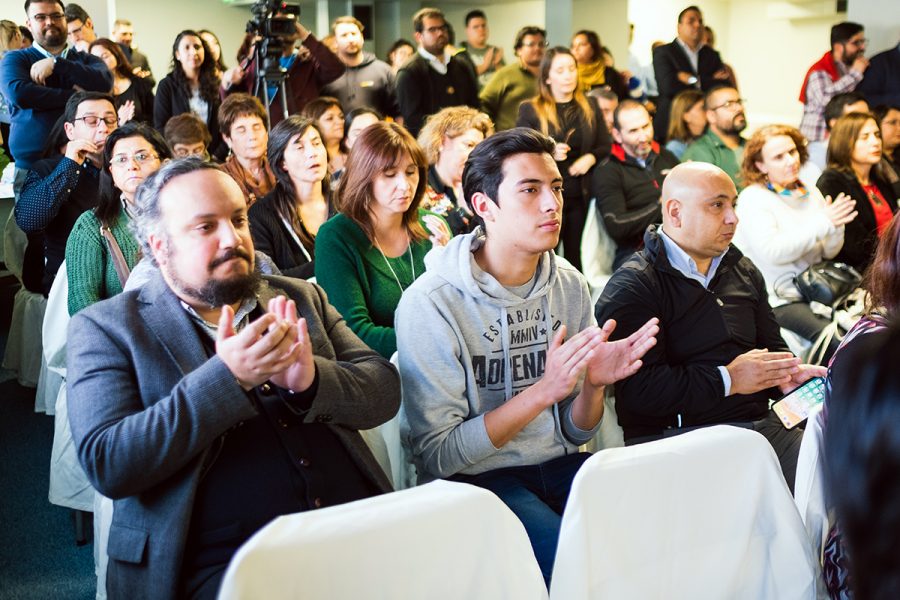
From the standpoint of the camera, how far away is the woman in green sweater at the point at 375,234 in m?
2.60

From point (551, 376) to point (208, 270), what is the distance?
0.69 metres

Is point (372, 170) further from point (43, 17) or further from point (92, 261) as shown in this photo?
point (43, 17)

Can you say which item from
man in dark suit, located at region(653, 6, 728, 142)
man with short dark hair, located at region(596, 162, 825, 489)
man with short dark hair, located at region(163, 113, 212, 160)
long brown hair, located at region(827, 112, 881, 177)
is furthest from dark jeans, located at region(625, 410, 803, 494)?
man in dark suit, located at region(653, 6, 728, 142)

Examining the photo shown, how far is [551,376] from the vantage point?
1867 mm

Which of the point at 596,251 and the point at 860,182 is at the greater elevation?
the point at 860,182

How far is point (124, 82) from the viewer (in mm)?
5723

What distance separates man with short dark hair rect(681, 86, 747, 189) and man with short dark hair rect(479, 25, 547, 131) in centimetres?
112

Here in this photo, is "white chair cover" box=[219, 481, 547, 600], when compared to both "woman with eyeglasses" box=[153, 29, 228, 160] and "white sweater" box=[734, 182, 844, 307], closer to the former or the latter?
"white sweater" box=[734, 182, 844, 307]

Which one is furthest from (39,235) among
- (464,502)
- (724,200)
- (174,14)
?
(174,14)

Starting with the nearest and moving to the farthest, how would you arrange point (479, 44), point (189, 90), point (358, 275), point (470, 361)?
point (470, 361)
point (358, 275)
point (189, 90)
point (479, 44)

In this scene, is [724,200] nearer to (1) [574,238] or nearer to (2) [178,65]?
(1) [574,238]

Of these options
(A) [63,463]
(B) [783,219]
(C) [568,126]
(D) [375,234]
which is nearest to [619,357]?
(D) [375,234]

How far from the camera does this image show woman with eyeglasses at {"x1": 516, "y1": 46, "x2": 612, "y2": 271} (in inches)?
193

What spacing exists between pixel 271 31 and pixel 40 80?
4.60ft
